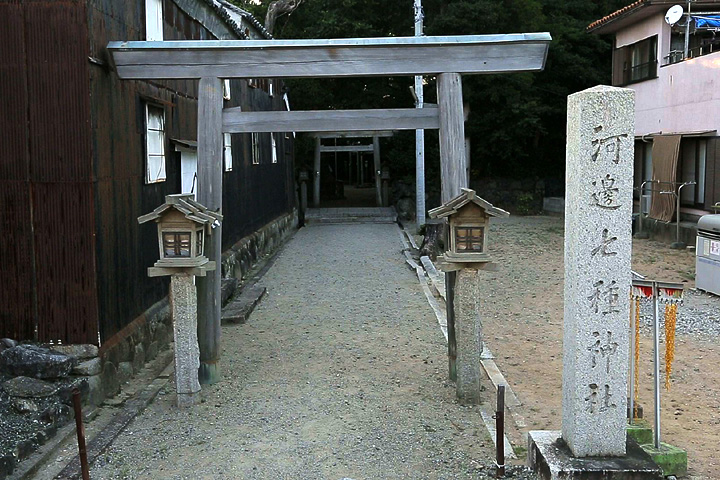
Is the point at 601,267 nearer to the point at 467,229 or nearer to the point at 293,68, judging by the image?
the point at 467,229

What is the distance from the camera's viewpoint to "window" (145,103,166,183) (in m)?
9.65

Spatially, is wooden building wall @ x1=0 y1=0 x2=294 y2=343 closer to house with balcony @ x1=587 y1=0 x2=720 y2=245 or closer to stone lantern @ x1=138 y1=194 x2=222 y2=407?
stone lantern @ x1=138 y1=194 x2=222 y2=407

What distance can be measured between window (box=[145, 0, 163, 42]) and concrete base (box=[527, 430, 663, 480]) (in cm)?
703

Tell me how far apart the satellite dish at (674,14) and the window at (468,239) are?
14.4 meters

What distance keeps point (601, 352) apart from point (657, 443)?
111 centimetres

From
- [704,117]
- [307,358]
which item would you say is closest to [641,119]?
[704,117]

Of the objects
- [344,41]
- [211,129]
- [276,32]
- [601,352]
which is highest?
[276,32]

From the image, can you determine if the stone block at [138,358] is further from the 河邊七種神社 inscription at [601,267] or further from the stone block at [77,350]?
the 河邊七種神社 inscription at [601,267]

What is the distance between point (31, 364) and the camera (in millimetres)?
7105

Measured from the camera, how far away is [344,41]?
8203mm

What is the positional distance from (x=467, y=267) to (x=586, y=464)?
280 centimetres

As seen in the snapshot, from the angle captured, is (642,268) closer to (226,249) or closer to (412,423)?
(226,249)

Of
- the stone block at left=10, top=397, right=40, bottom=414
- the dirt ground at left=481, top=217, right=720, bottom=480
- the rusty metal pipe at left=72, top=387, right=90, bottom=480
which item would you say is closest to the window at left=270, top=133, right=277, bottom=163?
the dirt ground at left=481, top=217, right=720, bottom=480

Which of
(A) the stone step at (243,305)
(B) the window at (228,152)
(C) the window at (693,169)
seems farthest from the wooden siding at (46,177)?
(C) the window at (693,169)
